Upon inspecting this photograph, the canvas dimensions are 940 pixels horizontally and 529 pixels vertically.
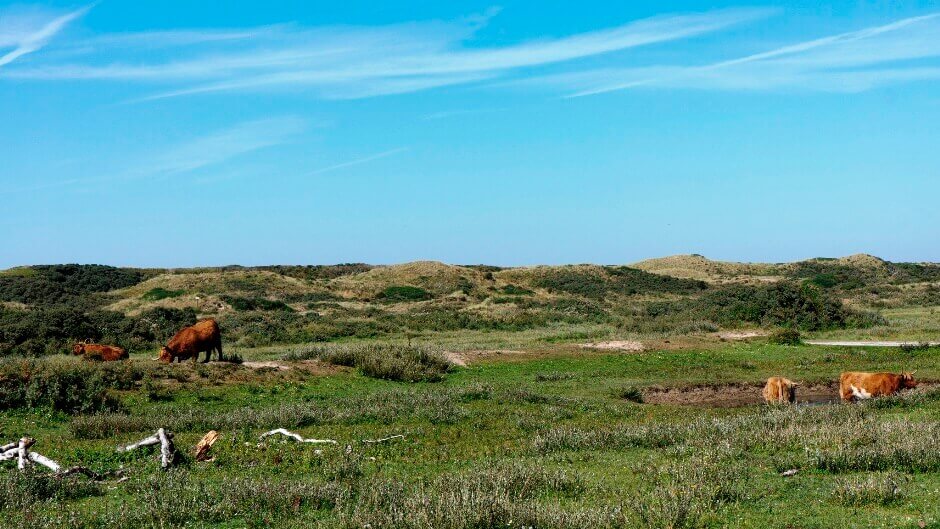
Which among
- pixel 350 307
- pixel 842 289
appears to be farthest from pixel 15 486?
pixel 842 289

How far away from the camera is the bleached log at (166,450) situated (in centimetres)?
1203

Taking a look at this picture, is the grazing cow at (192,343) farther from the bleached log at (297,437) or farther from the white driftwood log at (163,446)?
the white driftwood log at (163,446)

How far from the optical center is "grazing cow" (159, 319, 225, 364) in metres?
25.8

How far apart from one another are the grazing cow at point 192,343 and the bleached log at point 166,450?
13582 millimetres

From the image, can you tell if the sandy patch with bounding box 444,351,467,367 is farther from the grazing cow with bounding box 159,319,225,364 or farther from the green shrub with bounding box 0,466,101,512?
the green shrub with bounding box 0,466,101,512

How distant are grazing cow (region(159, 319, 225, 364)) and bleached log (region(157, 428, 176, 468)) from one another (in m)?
13.6

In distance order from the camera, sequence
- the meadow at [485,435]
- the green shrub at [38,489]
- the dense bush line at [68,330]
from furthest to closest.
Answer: the dense bush line at [68,330] < the green shrub at [38,489] < the meadow at [485,435]

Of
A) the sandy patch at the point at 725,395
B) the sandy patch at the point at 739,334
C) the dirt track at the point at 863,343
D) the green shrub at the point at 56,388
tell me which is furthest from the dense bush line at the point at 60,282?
the dirt track at the point at 863,343

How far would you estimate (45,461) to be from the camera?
11477 mm

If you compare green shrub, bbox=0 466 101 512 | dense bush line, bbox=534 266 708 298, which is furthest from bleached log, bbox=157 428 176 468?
dense bush line, bbox=534 266 708 298

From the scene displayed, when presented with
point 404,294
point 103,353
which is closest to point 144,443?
point 103,353

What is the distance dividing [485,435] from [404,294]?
61438mm

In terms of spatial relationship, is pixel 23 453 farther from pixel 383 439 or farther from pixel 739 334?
pixel 739 334

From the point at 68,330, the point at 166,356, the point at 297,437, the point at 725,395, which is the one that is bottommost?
the point at 725,395
